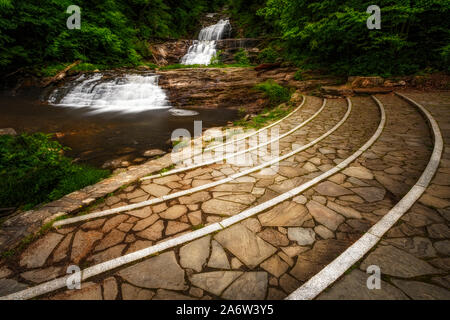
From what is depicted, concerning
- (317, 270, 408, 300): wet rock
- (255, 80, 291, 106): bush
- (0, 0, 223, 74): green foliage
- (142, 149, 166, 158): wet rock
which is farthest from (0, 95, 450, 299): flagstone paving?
(0, 0, 223, 74): green foliage

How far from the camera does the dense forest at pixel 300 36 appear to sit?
33.7 ft

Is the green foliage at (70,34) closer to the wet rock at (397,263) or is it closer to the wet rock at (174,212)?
the wet rock at (174,212)

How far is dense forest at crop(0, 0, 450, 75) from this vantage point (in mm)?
10266

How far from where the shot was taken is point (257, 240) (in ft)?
7.75

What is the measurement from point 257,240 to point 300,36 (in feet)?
50.5

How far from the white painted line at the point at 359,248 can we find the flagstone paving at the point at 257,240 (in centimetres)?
7

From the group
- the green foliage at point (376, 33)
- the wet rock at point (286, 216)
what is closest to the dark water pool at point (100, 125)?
the wet rock at point (286, 216)

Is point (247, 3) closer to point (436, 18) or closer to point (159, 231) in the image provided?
point (436, 18)

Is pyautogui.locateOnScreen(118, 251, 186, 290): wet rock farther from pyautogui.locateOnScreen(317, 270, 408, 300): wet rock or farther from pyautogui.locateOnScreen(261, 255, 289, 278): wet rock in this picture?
pyautogui.locateOnScreen(317, 270, 408, 300): wet rock

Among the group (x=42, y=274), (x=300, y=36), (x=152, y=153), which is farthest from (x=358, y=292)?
(x=300, y=36)

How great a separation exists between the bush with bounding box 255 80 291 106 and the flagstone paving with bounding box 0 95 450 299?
25.9 ft

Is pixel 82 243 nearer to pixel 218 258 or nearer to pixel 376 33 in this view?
pixel 218 258

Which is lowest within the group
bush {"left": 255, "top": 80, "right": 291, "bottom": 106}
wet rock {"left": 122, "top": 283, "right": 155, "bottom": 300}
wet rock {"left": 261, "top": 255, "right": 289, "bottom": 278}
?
wet rock {"left": 122, "top": 283, "right": 155, "bottom": 300}
